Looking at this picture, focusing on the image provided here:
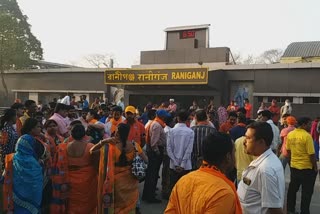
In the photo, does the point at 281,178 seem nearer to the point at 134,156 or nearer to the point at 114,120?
the point at 134,156

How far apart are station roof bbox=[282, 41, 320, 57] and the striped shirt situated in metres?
20.5

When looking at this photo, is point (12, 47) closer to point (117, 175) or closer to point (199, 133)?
point (199, 133)

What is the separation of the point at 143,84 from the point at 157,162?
1345 centimetres

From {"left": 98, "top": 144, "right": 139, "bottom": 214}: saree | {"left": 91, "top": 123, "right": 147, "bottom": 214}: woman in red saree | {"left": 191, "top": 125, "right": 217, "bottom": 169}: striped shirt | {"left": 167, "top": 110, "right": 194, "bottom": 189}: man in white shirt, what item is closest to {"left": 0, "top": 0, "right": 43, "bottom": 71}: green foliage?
{"left": 167, "top": 110, "right": 194, "bottom": 189}: man in white shirt

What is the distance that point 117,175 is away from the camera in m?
4.72

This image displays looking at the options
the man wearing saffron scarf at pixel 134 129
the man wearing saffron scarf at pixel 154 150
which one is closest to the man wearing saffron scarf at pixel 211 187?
the man wearing saffron scarf at pixel 154 150

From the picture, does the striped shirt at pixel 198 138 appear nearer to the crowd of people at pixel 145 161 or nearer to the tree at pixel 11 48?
the crowd of people at pixel 145 161

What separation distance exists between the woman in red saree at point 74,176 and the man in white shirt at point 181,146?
205 cm

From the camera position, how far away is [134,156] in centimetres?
482

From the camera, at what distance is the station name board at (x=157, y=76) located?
61.7ft

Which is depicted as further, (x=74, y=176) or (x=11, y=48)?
(x=11, y=48)

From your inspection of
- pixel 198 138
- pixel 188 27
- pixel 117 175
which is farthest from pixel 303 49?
pixel 117 175

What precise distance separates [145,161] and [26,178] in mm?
1543

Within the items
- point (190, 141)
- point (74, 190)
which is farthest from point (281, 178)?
point (190, 141)
